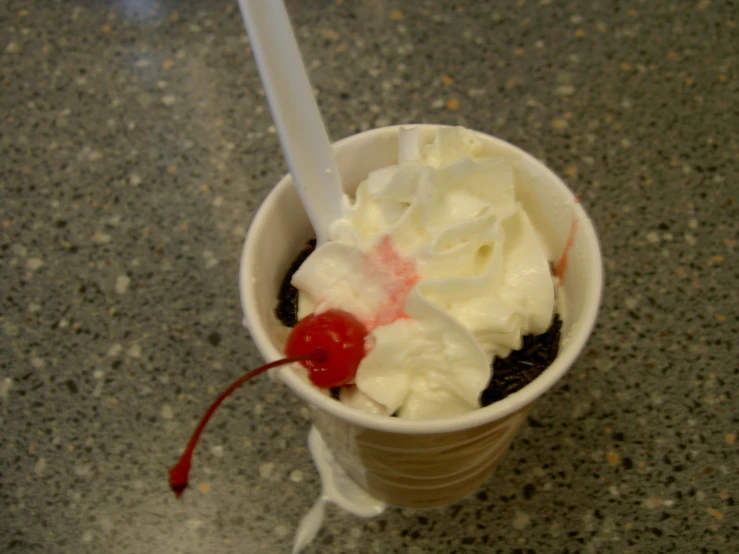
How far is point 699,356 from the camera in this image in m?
0.86

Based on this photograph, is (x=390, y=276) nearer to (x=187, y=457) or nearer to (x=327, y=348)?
(x=327, y=348)

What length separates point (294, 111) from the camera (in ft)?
1.92

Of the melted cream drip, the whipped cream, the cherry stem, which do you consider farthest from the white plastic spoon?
the melted cream drip

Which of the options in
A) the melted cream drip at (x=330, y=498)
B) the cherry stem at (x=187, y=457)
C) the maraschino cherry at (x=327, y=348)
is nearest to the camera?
the cherry stem at (x=187, y=457)

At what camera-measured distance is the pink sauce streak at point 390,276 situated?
23.3 inches

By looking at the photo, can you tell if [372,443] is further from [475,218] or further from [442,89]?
[442,89]

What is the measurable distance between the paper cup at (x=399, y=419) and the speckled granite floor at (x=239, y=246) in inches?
5.5

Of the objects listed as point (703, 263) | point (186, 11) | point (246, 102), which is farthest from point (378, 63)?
point (703, 263)

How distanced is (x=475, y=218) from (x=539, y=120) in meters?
0.53

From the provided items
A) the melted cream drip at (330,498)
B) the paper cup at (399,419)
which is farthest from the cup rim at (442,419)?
the melted cream drip at (330,498)

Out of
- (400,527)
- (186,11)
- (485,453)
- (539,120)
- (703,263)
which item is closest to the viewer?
(485,453)

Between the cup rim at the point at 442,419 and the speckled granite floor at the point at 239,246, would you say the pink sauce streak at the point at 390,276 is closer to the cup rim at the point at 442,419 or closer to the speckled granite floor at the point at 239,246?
the cup rim at the point at 442,419

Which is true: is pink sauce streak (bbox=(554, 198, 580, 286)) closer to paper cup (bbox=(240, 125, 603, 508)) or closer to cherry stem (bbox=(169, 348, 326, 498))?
paper cup (bbox=(240, 125, 603, 508))

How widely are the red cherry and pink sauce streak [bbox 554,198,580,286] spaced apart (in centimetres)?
22
